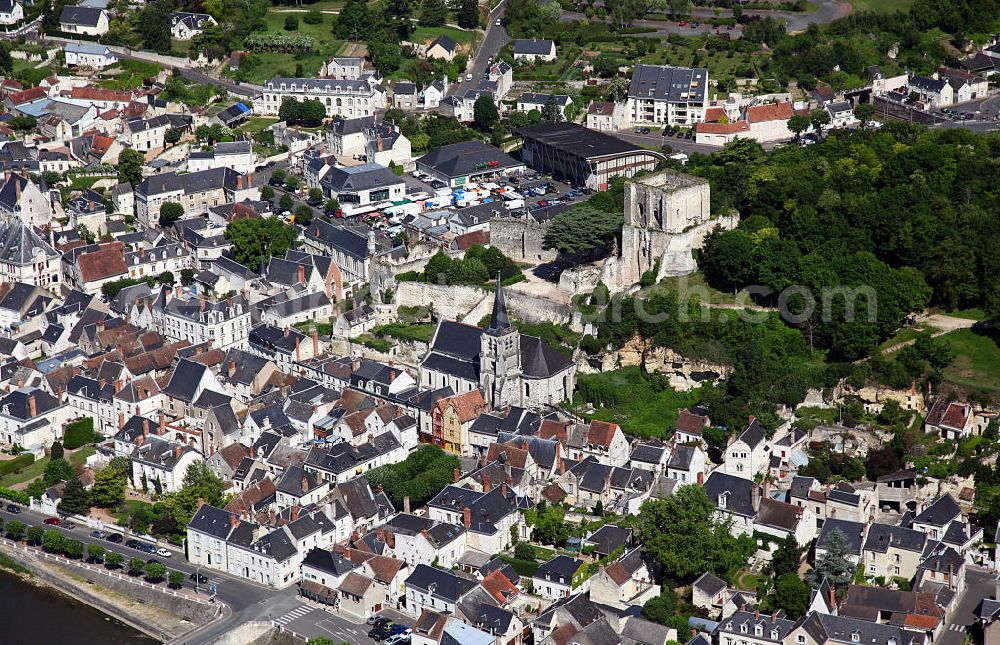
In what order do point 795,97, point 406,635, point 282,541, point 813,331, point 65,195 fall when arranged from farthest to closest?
point 795,97 < point 65,195 < point 813,331 < point 282,541 < point 406,635

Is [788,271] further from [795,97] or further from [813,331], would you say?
[795,97]

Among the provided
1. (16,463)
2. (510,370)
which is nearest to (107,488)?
(16,463)

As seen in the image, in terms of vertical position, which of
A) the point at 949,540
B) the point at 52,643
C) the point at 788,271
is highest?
the point at 788,271

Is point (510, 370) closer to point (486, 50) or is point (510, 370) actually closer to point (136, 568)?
point (136, 568)

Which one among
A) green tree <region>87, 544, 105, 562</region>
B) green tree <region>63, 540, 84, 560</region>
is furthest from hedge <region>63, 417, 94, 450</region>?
green tree <region>87, 544, 105, 562</region>

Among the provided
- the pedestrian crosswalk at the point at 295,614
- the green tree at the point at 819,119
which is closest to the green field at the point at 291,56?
the green tree at the point at 819,119

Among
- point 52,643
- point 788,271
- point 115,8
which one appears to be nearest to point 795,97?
point 788,271
